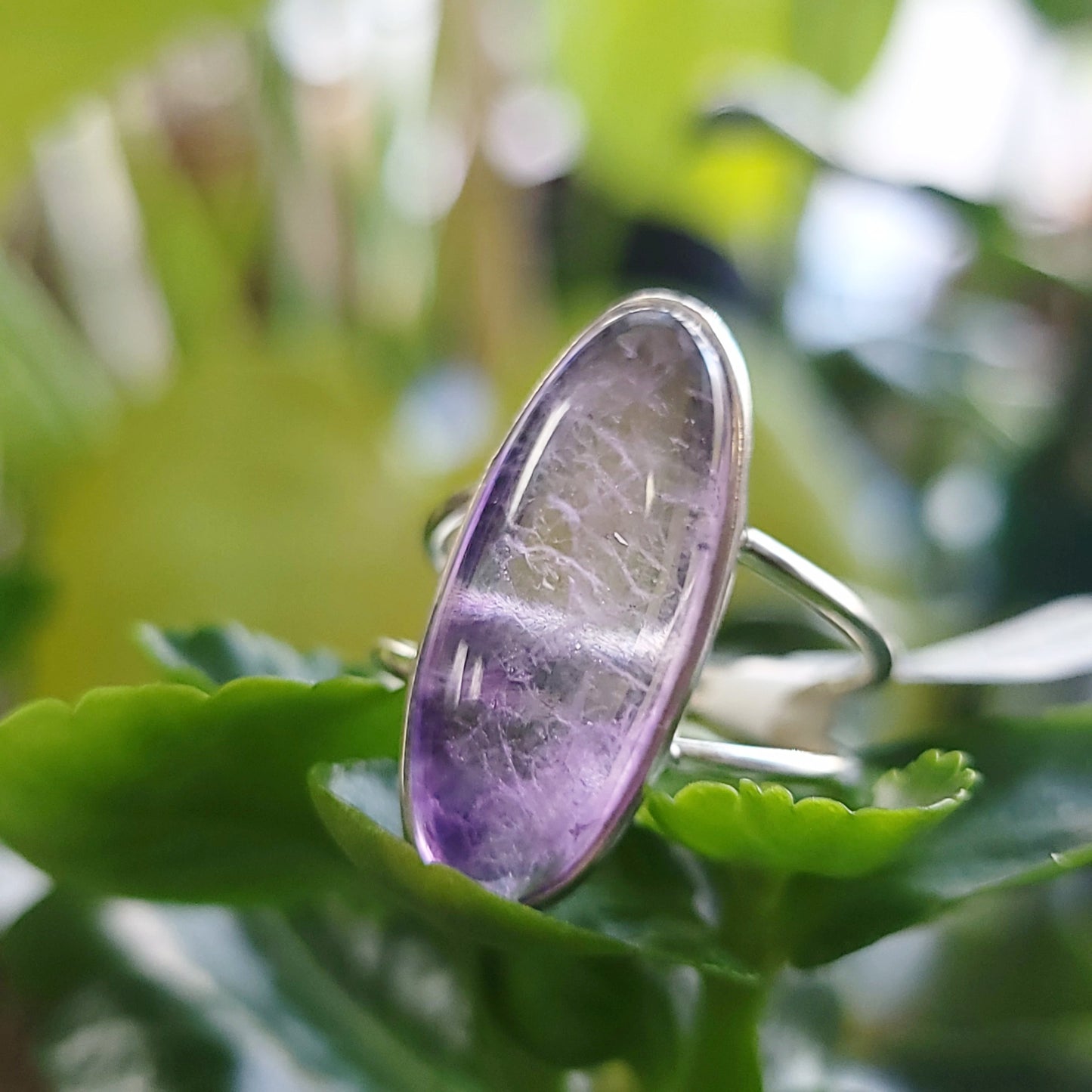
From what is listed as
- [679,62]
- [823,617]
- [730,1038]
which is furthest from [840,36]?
[730,1038]

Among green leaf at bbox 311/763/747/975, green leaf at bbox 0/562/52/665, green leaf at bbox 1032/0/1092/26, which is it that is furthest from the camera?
green leaf at bbox 1032/0/1092/26

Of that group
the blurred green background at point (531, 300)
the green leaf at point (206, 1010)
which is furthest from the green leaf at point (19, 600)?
the green leaf at point (206, 1010)

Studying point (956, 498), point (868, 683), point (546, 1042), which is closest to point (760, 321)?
point (956, 498)

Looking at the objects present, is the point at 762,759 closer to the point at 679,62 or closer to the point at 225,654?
the point at 225,654

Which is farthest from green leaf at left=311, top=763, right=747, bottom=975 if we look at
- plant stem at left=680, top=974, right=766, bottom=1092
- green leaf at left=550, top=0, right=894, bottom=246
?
green leaf at left=550, top=0, right=894, bottom=246

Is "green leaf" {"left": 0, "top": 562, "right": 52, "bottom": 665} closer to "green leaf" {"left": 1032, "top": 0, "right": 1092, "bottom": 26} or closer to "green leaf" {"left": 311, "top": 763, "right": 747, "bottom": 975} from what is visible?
"green leaf" {"left": 311, "top": 763, "right": 747, "bottom": 975}
